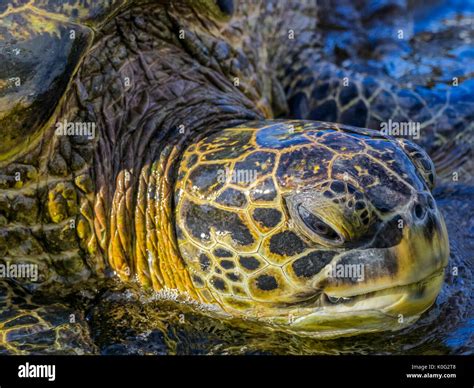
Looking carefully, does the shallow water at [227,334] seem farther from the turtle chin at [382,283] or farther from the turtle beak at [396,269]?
the turtle beak at [396,269]

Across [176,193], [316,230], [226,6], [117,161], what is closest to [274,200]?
[316,230]

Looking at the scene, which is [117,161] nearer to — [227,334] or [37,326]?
[37,326]

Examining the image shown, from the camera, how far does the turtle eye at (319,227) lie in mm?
2648

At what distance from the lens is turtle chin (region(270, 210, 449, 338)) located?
2600 mm

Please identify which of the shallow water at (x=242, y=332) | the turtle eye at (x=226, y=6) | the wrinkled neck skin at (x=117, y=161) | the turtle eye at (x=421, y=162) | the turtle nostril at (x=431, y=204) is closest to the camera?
the turtle nostril at (x=431, y=204)

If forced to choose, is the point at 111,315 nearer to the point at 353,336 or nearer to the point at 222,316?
the point at 222,316

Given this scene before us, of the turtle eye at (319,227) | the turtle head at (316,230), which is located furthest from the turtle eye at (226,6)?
the turtle eye at (319,227)

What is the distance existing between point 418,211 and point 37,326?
1.45 meters

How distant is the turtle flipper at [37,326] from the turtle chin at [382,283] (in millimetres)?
819

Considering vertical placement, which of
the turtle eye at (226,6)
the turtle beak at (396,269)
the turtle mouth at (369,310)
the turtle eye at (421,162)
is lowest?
the turtle mouth at (369,310)

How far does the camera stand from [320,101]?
4.41 meters

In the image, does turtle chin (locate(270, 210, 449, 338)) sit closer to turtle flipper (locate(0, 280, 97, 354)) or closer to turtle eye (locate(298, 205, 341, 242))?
turtle eye (locate(298, 205, 341, 242))

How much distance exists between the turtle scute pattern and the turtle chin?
5 cm

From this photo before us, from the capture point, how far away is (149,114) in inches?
132
